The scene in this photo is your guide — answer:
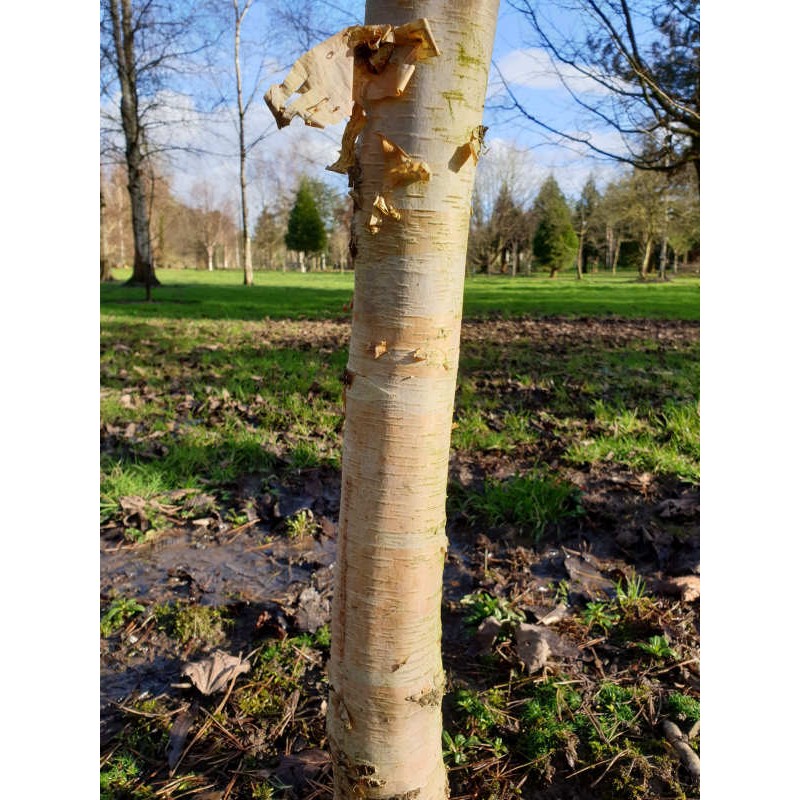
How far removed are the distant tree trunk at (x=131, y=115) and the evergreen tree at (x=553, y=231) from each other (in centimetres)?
2353

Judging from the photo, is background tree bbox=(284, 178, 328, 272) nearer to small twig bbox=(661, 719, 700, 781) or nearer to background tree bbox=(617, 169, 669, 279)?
background tree bbox=(617, 169, 669, 279)

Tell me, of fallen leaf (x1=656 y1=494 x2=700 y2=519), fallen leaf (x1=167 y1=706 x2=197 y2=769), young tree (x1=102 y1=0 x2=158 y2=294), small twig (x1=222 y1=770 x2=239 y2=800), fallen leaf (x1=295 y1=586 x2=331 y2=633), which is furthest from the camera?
young tree (x1=102 y1=0 x2=158 y2=294)

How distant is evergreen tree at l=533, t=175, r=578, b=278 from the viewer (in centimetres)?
3309

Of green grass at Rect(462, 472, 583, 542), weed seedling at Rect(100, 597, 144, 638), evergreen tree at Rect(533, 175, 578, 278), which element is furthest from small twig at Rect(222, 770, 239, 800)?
evergreen tree at Rect(533, 175, 578, 278)

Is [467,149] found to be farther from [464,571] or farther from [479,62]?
[464,571]

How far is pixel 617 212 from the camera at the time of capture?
93.1 feet

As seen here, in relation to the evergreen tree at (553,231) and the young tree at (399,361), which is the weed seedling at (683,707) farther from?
the evergreen tree at (553,231)

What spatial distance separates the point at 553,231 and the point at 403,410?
35290mm

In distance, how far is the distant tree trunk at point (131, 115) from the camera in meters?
13.1

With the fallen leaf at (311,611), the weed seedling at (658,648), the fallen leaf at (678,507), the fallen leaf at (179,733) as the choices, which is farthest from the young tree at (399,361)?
the fallen leaf at (678,507)

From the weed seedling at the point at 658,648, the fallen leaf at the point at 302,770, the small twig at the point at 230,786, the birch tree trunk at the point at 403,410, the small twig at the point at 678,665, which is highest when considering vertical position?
the birch tree trunk at the point at 403,410

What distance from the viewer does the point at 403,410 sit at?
3.18ft

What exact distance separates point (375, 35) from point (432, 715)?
1202mm

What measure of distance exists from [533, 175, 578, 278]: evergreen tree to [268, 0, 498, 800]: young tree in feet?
110
